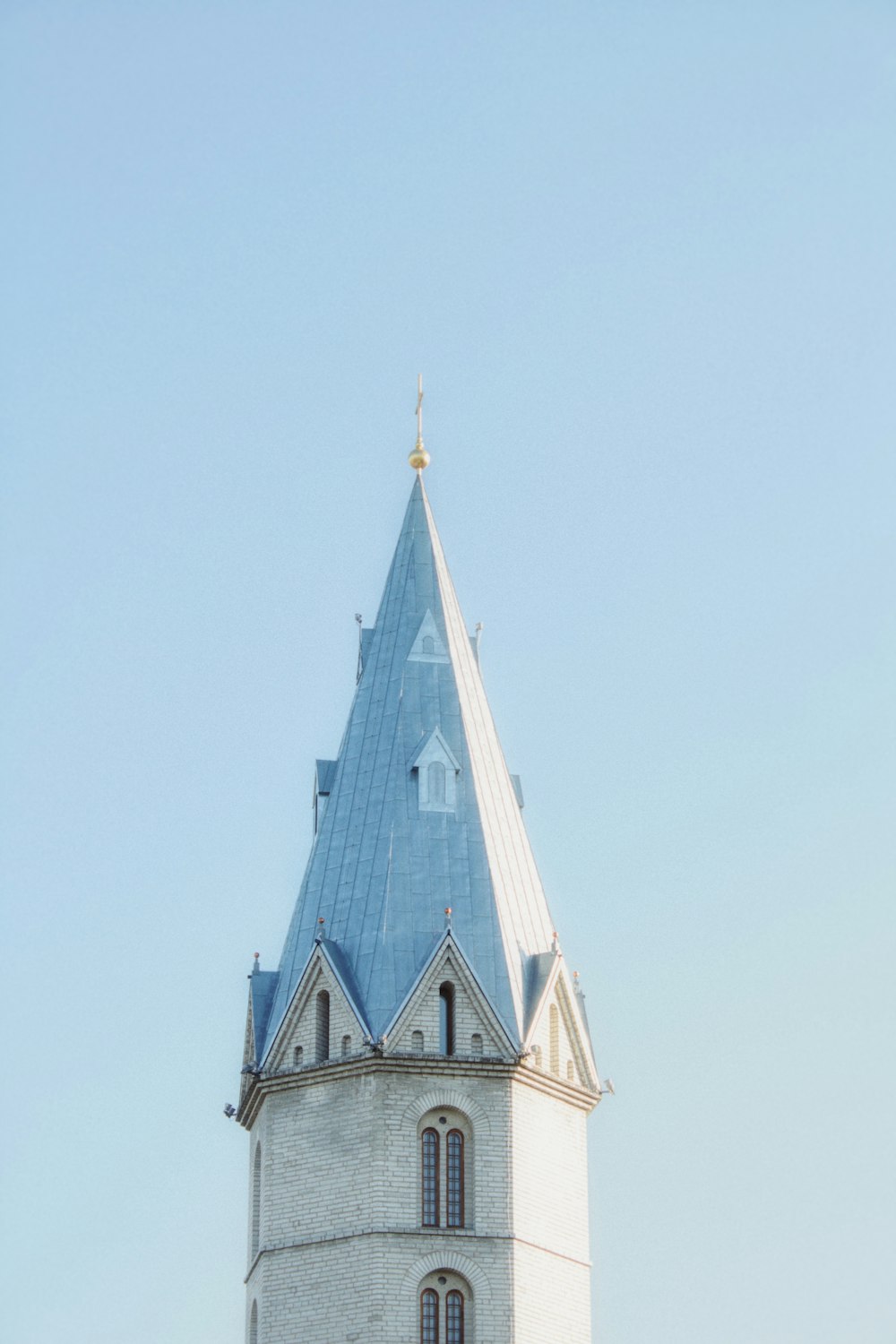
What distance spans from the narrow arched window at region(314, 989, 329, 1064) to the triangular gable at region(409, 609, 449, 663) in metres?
11.2

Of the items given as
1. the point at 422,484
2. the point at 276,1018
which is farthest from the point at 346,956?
the point at 422,484

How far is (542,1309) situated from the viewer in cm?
6378

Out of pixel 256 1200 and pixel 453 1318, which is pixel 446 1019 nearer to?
pixel 256 1200

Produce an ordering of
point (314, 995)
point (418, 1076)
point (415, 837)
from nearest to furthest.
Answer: point (418, 1076) < point (314, 995) < point (415, 837)

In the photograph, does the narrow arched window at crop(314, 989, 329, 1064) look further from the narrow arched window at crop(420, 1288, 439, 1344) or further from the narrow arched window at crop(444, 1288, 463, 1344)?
the narrow arched window at crop(444, 1288, 463, 1344)

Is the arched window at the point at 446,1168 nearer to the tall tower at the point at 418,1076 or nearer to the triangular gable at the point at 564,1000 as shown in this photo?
the tall tower at the point at 418,1076

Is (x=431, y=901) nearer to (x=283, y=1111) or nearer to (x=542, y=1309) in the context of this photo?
(x=283, y=1111)

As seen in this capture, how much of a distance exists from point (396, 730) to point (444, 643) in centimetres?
367

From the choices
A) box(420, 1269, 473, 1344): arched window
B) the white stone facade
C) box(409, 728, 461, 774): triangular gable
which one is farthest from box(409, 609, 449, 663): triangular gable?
box(420, 1269, 473, 1344): arched window

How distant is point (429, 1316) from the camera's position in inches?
2469

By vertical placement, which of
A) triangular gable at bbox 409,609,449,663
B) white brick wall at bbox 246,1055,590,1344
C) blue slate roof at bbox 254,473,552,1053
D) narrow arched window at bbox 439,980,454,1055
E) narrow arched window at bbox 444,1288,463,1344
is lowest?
narrow arched window at bbox 444,1288,463,1344

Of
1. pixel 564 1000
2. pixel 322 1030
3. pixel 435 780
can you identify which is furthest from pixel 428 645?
pixel 322 1030

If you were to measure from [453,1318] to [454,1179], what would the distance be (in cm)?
348

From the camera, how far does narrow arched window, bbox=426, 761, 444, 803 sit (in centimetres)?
7006
